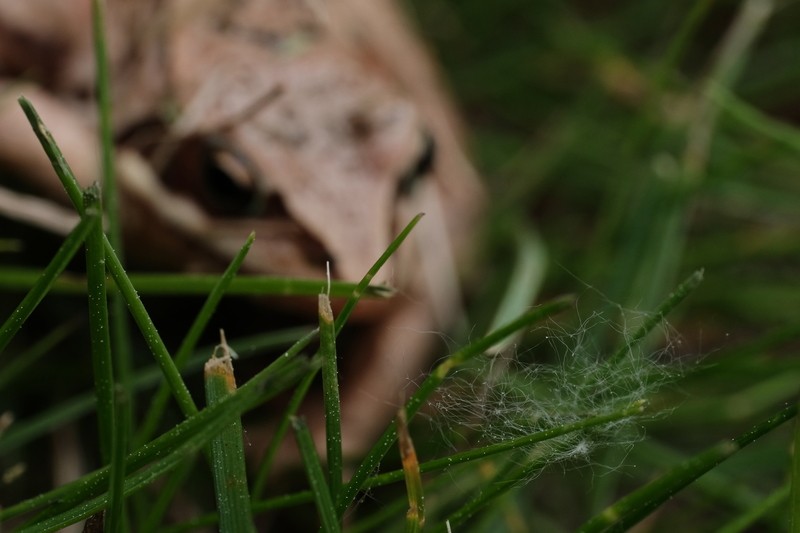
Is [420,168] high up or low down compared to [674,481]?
up

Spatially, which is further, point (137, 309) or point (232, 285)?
point (232, 285)

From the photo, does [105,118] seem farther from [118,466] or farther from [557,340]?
[557,340]

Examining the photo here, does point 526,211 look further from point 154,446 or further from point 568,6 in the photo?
point 154,446

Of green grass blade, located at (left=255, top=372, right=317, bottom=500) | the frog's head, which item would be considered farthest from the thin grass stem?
the frog's head

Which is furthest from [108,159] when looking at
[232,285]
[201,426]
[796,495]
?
[796,495]

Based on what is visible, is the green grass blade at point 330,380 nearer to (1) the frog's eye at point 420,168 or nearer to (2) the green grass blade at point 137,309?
(2) the green grass blade at point 137,309

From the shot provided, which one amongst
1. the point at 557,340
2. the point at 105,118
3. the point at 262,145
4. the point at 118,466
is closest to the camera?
the point at 118,466

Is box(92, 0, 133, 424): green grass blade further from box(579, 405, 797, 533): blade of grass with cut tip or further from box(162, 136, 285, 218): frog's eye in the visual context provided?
box(579, 405, 797, 533): blade of grass with cut tip
